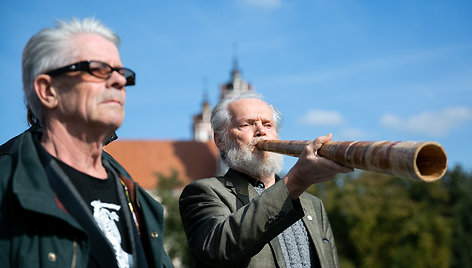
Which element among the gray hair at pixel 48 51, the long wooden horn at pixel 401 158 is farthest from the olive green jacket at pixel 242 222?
the gray hair at pixel 48 51

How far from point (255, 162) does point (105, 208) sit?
1.59 metres

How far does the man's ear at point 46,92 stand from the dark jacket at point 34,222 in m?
0.18

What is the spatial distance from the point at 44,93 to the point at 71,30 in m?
0.29

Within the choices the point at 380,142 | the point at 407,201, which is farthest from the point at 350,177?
the point at 380,142

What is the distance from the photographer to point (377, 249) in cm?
3747

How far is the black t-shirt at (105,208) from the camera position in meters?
2.33

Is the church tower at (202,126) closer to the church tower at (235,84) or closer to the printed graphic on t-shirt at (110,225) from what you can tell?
the church tower at (235,84)

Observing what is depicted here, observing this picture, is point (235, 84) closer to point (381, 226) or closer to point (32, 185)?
point (381, 226)

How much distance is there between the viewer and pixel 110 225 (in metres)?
2.36

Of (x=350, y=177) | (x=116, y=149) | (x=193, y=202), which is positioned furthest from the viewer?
(x=116, y=149)

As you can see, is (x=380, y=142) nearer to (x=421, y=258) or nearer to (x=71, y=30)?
(x=71, y=30)

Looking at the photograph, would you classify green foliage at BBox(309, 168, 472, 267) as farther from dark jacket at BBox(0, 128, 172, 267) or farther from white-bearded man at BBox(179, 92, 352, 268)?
dark jacket at BBox(0, 128, 172, 267)

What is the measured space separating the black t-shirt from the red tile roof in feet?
200

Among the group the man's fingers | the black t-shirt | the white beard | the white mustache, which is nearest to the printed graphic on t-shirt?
the black t-shirt
